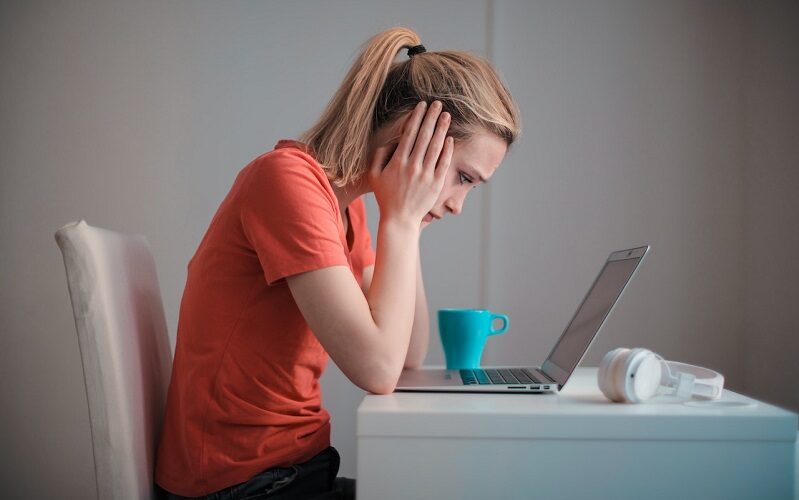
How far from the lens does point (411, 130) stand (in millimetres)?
1079

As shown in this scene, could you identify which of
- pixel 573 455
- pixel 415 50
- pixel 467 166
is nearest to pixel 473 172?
pixel 467 166

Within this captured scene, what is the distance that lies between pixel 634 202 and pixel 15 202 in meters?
1.72

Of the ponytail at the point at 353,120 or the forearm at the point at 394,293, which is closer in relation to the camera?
the forearm at the point at 394,293

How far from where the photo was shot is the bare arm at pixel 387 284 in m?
0.89

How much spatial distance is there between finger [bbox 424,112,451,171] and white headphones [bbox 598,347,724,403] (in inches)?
15.3

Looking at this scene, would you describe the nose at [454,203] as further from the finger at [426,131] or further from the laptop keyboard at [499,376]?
the laptop keyboard at [499,376]

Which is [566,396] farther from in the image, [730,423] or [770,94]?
[770,94]

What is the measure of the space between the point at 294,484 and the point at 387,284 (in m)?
0.30

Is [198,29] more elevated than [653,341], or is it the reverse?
[198,29]

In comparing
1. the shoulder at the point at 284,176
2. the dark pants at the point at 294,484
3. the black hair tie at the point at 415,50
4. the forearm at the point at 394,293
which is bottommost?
the dark pants at the point at 294,484

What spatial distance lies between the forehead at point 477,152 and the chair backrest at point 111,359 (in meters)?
0.50

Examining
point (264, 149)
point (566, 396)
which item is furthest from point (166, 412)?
point (264, 149)

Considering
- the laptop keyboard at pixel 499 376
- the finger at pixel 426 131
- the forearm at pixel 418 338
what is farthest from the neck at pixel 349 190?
the laptop keyboard at pixel 499 376

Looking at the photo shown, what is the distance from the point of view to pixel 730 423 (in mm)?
732
